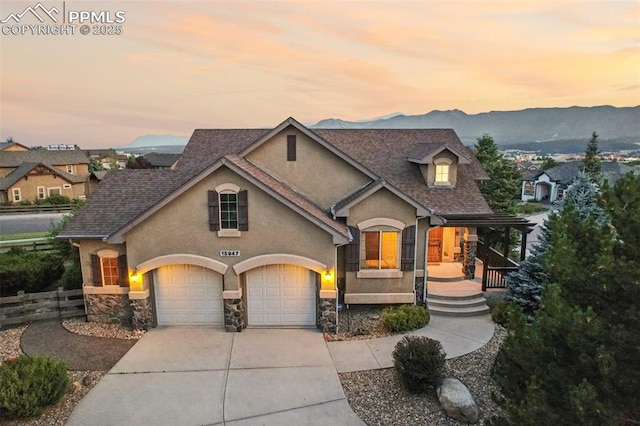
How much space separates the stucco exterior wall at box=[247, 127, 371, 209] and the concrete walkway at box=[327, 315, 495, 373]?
5.88m

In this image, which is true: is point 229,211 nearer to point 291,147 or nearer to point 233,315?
point 233,315

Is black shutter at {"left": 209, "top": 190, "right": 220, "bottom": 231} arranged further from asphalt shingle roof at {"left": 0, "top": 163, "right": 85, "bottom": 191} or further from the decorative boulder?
asphalt shingle roof at {"left": 0, "top": 163, "right": 85, "bottom": 191}

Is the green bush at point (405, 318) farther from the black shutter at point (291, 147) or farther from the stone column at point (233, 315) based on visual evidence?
the black shutter at point (291, 147)

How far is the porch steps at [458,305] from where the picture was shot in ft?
47.4

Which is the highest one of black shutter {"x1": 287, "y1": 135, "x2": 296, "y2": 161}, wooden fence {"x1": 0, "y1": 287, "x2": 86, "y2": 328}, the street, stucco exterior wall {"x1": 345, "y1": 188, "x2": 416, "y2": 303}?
black shutter {"x1": 287, "y1": 135, "x2": 296, "y2": 161}

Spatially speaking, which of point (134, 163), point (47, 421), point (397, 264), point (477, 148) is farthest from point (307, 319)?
point (134, 163)

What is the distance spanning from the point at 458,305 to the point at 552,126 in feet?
635

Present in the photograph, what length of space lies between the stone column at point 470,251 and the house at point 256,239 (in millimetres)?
814

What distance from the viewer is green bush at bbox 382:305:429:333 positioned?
13.1 meters

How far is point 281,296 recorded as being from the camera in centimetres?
1338

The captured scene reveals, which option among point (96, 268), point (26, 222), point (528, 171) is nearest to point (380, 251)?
point (96, 268)

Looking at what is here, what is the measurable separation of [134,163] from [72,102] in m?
46.4

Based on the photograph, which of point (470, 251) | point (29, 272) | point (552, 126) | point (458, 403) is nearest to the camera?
point (458, 403)

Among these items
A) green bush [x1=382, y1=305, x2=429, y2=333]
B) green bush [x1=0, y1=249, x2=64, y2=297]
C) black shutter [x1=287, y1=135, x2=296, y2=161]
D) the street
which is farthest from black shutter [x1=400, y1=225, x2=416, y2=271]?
the street
